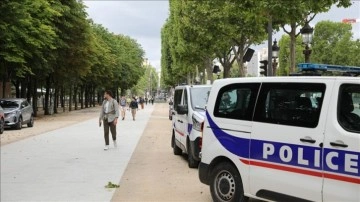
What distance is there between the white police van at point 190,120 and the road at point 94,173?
0.38 m

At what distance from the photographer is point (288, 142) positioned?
20.0 ft

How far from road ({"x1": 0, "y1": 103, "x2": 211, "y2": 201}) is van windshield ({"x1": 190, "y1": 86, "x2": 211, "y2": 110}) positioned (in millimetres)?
1452

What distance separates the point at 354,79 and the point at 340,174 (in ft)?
3.52

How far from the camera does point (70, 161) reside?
41.1 feet

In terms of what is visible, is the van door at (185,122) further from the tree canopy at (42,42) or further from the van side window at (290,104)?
the tree canopy at (42,42)

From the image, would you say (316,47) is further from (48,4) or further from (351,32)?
(48,4)

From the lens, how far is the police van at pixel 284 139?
559cm

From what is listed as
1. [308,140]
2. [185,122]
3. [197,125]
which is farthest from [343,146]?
Answer: [185,122]

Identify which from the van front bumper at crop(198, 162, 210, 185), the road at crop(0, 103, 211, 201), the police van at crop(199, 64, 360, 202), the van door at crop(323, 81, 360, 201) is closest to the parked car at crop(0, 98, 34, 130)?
the road at crop(0, 103, 211, 201)

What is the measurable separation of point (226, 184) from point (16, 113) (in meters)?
20.4

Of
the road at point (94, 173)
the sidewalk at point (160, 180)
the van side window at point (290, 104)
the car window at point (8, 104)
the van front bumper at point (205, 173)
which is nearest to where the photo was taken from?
the van side window at point (290, 104)

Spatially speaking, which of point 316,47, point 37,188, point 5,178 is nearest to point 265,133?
point 37,188

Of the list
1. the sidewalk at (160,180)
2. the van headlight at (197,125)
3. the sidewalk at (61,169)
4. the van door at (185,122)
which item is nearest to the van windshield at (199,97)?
the van door at (185,122)

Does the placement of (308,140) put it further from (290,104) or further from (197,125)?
(197,125)
